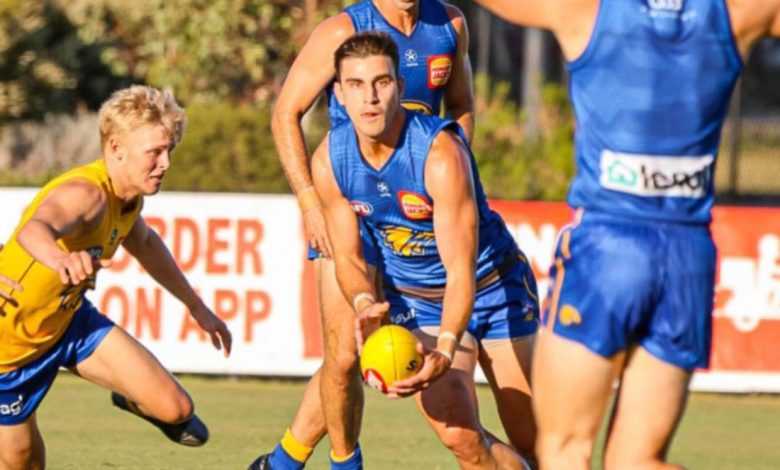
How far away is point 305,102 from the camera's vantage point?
24.7 ft

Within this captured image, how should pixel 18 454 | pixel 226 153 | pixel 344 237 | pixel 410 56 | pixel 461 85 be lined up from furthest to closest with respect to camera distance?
pixel 226 153, pixel 461 85, pixel 410 56, pixel 18 454, pixel 344 237

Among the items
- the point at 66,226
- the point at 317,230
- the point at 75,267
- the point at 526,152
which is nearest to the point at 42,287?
the point at 66,226

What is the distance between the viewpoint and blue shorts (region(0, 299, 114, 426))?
22.6 feet

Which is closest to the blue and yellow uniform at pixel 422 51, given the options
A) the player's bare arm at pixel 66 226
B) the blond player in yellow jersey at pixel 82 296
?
the blond player in yellow jersey at pixel 82 296

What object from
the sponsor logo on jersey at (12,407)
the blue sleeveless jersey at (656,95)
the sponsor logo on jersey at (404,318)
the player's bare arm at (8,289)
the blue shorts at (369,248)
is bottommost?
the sponsor logo on jersey at (12,407)

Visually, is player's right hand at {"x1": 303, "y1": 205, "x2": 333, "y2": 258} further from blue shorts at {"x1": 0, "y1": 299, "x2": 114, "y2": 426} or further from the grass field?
the grass field

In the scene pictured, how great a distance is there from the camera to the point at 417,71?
741 cm

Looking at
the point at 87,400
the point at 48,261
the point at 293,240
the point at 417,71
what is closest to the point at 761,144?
the point at 293,240

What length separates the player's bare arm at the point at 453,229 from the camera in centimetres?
624

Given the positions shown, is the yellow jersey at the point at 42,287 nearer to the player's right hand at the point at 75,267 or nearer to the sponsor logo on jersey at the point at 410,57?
the player's right hand at the point at 75,267

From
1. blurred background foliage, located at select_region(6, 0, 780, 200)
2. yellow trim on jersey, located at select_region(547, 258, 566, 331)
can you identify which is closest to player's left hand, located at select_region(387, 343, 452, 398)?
yellow trim on jersey, located at select_region(547, 258, 566, 331)

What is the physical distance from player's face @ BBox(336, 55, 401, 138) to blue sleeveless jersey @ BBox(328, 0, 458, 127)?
993 mm

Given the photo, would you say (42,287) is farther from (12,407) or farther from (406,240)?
(406,240)

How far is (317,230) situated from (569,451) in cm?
231
